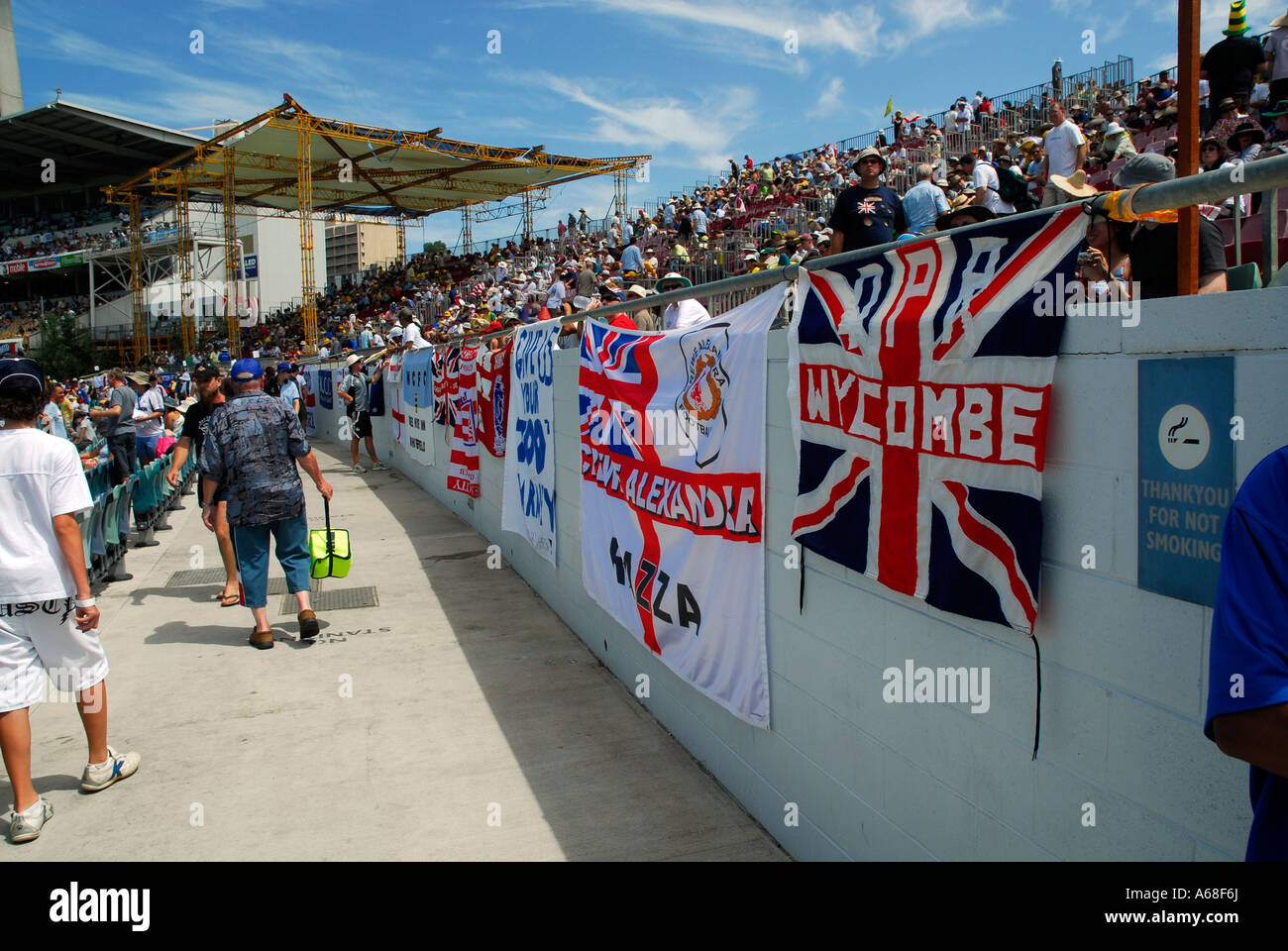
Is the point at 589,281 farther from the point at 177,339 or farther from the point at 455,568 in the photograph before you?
the point at 177,339

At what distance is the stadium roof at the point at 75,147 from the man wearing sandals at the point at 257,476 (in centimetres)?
5248

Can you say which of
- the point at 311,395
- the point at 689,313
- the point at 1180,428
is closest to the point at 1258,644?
the point at 1180,428

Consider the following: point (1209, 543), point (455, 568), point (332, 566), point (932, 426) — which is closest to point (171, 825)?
point (332, 566)

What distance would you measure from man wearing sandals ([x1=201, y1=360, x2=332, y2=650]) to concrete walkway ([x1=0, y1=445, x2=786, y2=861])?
1.51 ft

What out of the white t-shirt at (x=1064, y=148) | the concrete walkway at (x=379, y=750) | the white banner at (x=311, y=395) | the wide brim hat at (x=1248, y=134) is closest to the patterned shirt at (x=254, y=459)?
the concrete walkway at (x=379, y=750)

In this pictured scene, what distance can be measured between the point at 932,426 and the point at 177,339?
60.3 meters

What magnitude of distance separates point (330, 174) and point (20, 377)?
4144 cm

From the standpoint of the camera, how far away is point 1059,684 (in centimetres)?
229

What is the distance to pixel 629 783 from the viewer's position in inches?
170

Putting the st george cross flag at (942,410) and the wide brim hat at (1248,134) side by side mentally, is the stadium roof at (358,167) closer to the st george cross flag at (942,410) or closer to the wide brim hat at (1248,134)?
the wide brim hat at (1248,134)

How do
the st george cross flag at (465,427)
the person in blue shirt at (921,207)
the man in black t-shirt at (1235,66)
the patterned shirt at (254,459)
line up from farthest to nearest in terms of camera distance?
1. the man in black t-shirt at (1235,66)
2. the st george cross flag at (465,427)
3. the person in blue shirt at (921,207)
4. the patterned shirt at (254,459)

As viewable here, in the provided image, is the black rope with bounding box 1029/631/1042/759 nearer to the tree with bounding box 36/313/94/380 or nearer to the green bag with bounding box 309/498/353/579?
the green bag with bounding box 309/498/353/579

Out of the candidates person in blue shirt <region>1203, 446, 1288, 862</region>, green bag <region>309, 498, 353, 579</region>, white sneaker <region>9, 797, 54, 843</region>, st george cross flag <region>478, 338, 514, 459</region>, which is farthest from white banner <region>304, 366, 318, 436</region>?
person in blue shirt <region>1203, 446, 1288, 862</region>

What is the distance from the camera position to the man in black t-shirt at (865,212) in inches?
232
